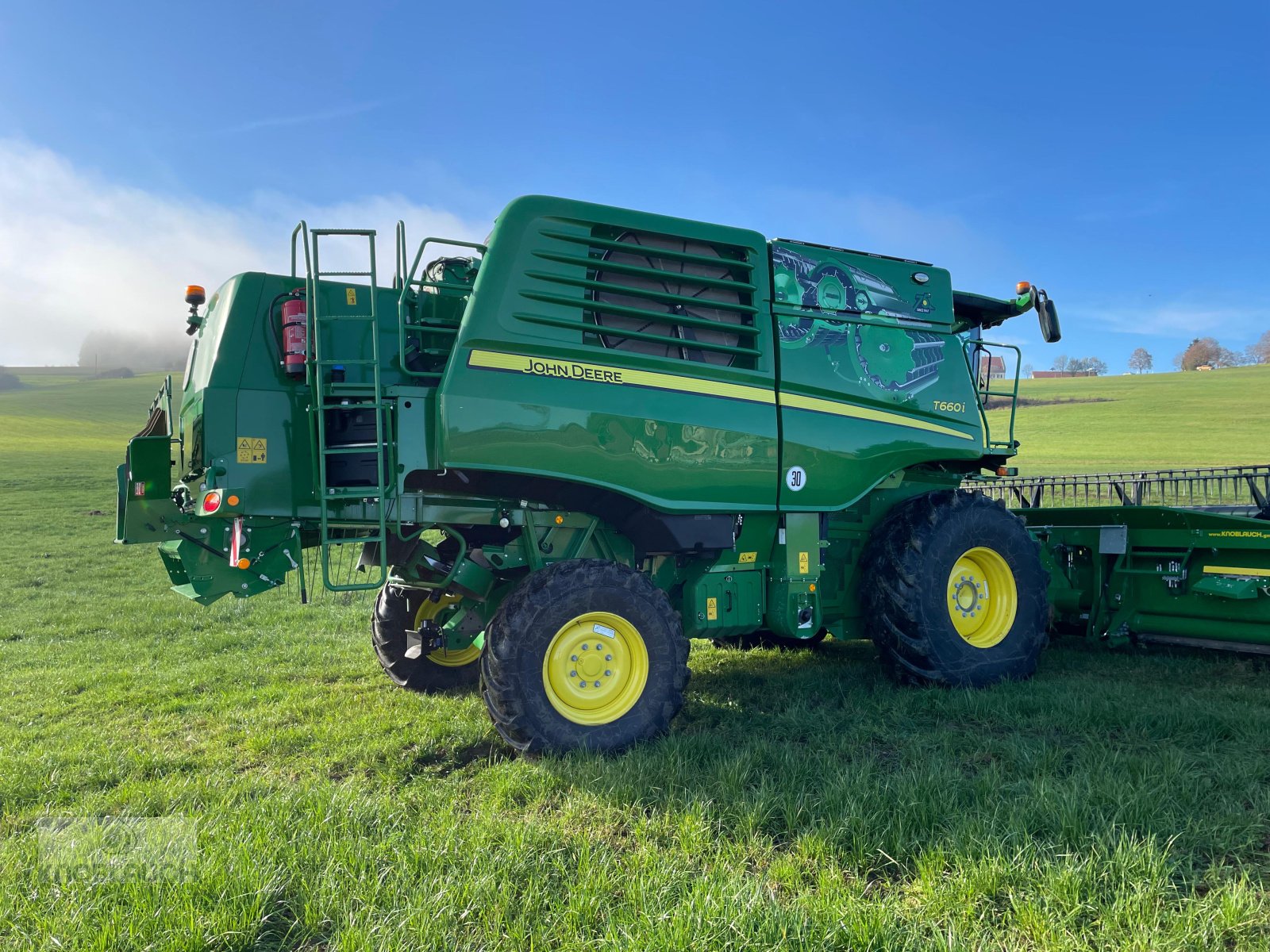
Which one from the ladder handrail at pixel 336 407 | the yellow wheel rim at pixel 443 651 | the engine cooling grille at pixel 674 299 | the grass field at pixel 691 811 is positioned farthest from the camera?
the yellow wheel rim at pixel 443 651

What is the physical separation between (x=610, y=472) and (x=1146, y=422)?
1936 inches

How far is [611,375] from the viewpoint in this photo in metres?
4.99

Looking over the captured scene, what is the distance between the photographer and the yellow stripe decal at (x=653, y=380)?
15.5 ft

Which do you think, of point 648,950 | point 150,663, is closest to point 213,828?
point 648,950

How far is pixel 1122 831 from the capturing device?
3.28 m

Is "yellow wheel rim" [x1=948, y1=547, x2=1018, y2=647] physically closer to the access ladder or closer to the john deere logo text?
the john deere logo text

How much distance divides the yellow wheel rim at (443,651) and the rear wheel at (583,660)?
158 cm

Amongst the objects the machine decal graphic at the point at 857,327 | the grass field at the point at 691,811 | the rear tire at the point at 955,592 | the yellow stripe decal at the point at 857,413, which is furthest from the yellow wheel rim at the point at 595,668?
the machine decal graphic at the point at 857,327

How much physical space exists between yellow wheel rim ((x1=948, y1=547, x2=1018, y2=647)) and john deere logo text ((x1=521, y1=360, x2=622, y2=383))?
3063 mm

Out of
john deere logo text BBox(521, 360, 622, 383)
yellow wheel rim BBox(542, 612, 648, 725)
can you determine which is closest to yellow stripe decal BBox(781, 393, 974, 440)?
john deere logo text BBox(521, 360, 622, 383)

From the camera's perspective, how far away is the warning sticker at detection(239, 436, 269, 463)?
4.64m

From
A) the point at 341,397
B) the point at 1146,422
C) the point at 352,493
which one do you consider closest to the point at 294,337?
the point at 341,397

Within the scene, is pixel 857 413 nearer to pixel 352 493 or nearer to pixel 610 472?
pixel 610 472

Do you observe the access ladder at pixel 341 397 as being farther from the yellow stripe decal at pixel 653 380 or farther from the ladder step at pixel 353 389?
the yellow stripe decal at pixel 653 380
